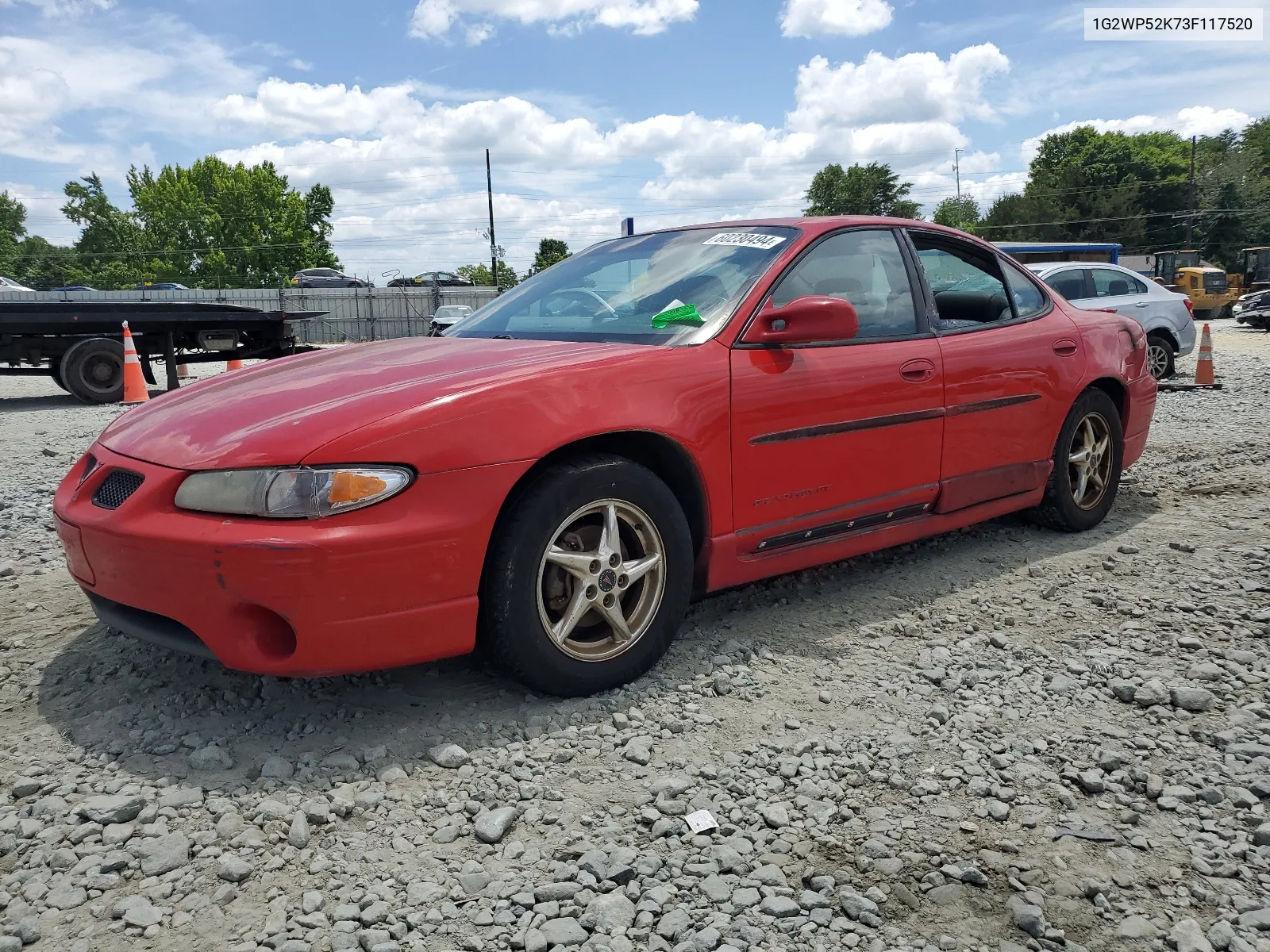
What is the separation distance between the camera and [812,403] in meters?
3.31

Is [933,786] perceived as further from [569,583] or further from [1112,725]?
[569,583]

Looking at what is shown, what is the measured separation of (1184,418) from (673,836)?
817 centimetres

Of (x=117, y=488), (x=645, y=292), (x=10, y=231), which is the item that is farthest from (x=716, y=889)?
(x=10, y=231)

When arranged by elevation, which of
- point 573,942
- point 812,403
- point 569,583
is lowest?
point 573,942

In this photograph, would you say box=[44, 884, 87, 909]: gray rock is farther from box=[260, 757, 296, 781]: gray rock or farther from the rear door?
the rear door

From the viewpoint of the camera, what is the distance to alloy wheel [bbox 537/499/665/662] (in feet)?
9.10

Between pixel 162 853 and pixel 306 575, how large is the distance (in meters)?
0.68

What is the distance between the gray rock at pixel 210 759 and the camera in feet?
8.05

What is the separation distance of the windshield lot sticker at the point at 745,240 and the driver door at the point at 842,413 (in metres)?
0.14

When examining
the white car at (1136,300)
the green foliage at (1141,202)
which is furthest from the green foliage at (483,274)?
the white car at (1136,300)

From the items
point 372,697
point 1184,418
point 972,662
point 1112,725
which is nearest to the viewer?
point 1112,725

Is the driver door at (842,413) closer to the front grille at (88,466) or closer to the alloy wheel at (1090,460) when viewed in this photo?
the alloy wheel at (1090,460)

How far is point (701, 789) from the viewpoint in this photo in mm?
2371

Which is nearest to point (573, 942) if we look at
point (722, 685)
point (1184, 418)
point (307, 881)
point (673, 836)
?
point (673, 836)
